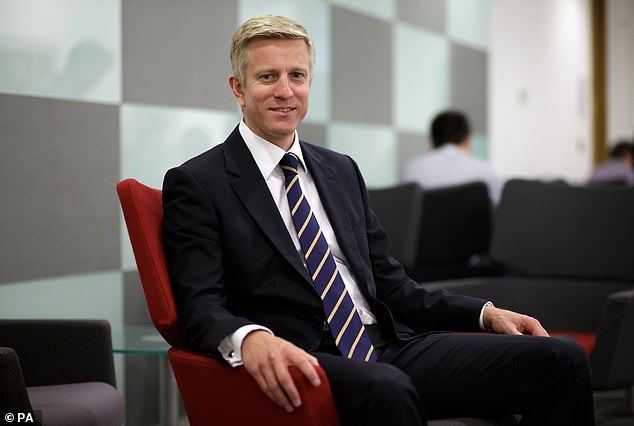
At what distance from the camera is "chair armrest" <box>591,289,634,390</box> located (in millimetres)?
2895

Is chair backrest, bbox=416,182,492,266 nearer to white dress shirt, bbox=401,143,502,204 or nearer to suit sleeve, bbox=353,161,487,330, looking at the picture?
white dress shirt, bbox=401,143,502,204

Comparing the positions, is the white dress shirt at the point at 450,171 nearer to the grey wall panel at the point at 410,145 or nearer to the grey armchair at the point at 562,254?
the grey wall panel at the point at 410,145

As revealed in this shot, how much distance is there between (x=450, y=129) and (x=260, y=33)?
3.40m

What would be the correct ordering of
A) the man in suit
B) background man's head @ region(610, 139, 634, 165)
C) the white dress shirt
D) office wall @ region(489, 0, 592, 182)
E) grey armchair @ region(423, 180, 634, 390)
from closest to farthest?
1. the man in suit
2. grey armchair @ region(423, 180, 634, 390)
3. the white dress shirt
4. office wall @ region(489, 0, 592, 182)
5. background man's head @ region(610, 139, 634, 165)

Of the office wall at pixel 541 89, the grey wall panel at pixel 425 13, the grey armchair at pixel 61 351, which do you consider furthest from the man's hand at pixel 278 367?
the office wall at pixel 541 89

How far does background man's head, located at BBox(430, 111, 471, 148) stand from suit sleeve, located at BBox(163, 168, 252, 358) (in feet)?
11.4

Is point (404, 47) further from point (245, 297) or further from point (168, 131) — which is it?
point (245, 297)

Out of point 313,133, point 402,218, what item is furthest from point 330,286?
point 313,133

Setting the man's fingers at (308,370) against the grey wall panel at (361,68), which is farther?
the grey wall panel at (361,68)

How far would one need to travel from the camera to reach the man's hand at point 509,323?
209 centimetres

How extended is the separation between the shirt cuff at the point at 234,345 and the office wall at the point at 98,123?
147cm

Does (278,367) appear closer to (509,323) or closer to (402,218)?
(509,323)

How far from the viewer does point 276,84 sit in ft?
6.83

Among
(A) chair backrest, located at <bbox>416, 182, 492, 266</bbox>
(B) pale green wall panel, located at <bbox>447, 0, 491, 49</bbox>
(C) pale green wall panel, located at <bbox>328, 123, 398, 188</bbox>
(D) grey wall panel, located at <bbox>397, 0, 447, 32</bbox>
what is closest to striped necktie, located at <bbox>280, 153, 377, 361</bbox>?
(A) chair backrest, located at <bbox>416, 182, 492, 266</bbox>
